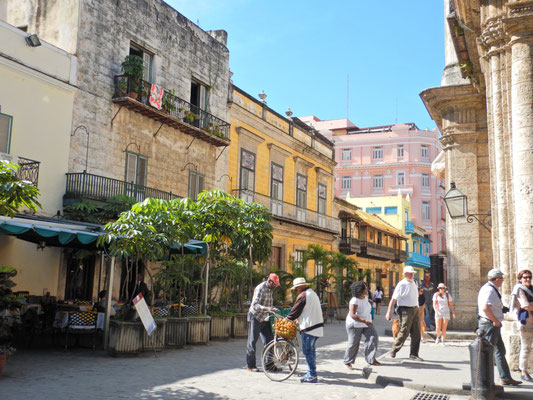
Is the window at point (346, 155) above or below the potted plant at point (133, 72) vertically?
above

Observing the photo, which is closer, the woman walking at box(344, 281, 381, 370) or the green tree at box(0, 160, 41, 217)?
the green tree at box(0, 160, 41, 217)

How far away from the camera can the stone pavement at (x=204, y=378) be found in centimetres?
690

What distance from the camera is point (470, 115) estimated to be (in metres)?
13.6

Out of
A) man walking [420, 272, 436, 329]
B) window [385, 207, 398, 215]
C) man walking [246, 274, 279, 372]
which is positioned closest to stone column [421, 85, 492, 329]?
man walking [420, 272, 436, 329]

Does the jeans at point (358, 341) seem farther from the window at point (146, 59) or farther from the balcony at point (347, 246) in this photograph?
the balcony at point (347, 246)

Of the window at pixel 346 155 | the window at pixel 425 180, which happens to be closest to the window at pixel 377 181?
the window at pixel 346 155

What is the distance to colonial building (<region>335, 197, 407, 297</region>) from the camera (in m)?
34.9

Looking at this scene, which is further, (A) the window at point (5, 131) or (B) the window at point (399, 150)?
(B) the window at point (399, 150)

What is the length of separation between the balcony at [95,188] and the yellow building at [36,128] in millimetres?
266

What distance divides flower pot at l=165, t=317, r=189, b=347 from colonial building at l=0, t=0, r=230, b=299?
5.18 metres

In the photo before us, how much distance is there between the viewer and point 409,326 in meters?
9.38

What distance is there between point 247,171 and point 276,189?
260 cm

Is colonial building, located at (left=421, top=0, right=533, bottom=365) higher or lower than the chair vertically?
higher

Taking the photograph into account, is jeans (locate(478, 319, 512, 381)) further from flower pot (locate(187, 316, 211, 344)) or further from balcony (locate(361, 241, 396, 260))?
balcony (locate(361, 241, 396, 260))
